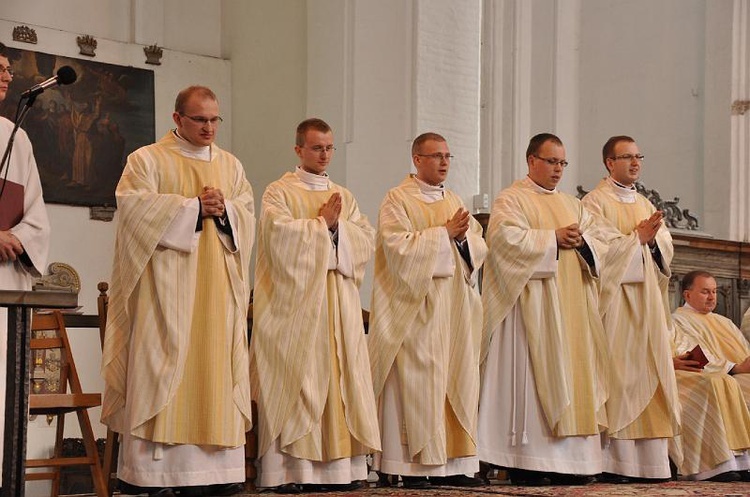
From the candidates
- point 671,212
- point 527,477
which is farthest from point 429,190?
point 671,212

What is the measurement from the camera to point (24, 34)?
12.2 meters

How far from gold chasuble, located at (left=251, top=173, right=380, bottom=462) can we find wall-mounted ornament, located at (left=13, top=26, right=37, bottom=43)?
5.92 metres

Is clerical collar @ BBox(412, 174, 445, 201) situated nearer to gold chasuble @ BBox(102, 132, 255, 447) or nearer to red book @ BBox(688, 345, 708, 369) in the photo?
gold chasuble @ BBox(102, 132, 255, 447)

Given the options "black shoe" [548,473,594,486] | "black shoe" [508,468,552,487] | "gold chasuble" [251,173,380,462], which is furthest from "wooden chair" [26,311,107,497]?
"black shoe" [548,473,594,486]

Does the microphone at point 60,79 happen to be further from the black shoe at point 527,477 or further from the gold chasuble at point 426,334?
the black shoe at point 527,477

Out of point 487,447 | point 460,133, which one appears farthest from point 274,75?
point 487,447

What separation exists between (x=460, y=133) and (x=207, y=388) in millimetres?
5745

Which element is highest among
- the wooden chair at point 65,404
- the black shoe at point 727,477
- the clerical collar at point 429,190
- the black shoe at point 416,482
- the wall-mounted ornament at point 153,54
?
the wall-mounted ornament at point 153,54

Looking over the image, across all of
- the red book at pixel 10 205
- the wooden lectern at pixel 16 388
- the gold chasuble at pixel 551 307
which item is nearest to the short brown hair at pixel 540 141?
the gold chasuble at pixel 551 307

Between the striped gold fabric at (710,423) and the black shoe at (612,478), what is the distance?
0.58 meters

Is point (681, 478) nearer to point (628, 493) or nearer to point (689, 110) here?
point (628, 493)

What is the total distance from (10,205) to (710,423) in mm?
5140

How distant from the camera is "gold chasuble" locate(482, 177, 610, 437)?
771 centimetres

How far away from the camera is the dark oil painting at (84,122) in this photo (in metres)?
12.2
